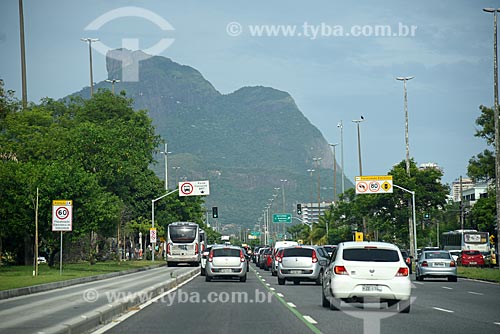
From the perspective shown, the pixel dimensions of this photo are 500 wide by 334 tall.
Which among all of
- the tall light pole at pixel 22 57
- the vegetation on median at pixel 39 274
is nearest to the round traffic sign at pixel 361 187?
the vegetation on median at pixel 39 274

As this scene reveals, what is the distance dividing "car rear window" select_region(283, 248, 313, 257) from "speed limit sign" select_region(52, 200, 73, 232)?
10.5 meters

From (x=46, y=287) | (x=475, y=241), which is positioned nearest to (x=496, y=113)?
(x=46, y=287)

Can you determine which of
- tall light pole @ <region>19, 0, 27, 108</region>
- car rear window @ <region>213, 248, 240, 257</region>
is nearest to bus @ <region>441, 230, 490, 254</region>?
tall light pole @ <region>19, 0, 27, 108</region>

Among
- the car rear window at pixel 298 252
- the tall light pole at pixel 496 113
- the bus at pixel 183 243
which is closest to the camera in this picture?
the car rear window at pixel 298 252

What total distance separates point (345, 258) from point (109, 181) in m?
50.0

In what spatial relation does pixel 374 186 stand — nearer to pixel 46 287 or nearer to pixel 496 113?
pixel 496 113

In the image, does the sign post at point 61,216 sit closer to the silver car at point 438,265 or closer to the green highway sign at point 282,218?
the silver car at point 438,265

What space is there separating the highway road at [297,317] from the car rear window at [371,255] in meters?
1.27

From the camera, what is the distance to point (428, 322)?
59.0 feet

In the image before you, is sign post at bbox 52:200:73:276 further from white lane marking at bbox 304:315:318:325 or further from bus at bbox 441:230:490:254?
bus at bbox 441:230:490:254

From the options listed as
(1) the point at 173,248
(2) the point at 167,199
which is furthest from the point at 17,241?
(2) the point at 167,199

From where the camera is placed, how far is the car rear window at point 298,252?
3772 cm

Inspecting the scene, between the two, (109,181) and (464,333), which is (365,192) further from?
(464,333)

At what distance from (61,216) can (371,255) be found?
2238 cm
